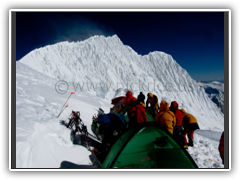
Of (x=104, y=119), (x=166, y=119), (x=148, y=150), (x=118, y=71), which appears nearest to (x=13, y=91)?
(x=104, y=119)

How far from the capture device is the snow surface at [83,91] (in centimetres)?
270

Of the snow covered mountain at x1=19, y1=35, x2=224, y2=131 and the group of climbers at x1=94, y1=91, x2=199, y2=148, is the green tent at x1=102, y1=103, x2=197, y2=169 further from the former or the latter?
the snow covered mountain at x1=19, y1=35, x2=224, y2=131

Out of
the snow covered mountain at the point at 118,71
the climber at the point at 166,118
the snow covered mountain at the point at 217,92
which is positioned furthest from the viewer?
the snow covered mountain at the point at 118,71

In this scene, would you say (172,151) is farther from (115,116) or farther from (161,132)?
(115,116)

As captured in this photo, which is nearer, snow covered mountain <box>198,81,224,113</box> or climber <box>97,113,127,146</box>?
climber <box>97,113,127,146</box>

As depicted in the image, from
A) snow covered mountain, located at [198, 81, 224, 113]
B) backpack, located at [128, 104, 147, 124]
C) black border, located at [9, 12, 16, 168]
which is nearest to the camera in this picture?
black border, located at [9, 12, 16, 168]

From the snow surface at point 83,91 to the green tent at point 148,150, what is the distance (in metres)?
1.06

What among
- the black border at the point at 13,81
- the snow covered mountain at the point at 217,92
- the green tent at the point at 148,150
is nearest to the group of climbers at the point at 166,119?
the green tent at the point at 148,150

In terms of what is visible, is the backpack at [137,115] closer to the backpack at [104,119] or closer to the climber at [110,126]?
the climber at [110,126]

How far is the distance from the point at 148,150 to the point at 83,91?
12.2 metres

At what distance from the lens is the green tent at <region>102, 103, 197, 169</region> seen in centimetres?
212

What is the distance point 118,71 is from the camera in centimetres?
2903

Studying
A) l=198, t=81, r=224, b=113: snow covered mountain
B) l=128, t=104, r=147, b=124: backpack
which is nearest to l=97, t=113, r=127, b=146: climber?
l=128, t=104, r=147, b=124: backpack
